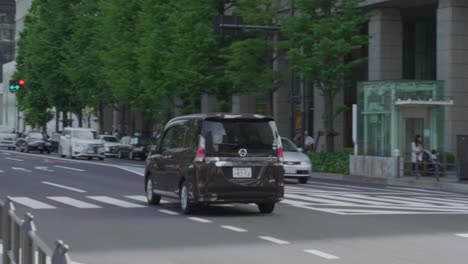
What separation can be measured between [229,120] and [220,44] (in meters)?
35.0

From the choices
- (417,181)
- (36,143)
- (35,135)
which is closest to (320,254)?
(417,181)

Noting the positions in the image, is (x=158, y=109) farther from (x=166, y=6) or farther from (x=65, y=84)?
(x=65, y=84)

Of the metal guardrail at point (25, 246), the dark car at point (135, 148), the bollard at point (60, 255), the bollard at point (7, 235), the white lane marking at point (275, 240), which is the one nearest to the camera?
the bollard at point (60, 255)

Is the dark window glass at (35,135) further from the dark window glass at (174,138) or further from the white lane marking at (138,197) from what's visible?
the dark window glass at (174,138)

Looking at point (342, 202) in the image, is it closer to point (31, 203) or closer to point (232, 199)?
point (232, 199)

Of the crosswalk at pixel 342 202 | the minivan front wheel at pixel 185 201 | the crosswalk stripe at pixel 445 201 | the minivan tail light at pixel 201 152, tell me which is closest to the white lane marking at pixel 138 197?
the crosswalk at pixel 342 202

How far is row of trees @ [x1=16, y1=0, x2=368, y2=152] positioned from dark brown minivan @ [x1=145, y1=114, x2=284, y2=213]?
24.2 metres

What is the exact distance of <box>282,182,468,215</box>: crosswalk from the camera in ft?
67.6

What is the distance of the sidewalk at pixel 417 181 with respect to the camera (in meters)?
31.8

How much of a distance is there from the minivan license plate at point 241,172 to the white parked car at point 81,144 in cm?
3827

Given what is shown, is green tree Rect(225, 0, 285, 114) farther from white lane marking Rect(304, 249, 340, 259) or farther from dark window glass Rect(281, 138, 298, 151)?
white lane marking Rect(304, 249, 340, 259)

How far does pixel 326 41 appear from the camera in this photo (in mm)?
42531

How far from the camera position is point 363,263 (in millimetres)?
11836

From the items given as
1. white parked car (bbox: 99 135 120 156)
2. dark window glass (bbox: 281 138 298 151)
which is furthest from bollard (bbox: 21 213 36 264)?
white parked car (bbox: 99 135 120 156)
